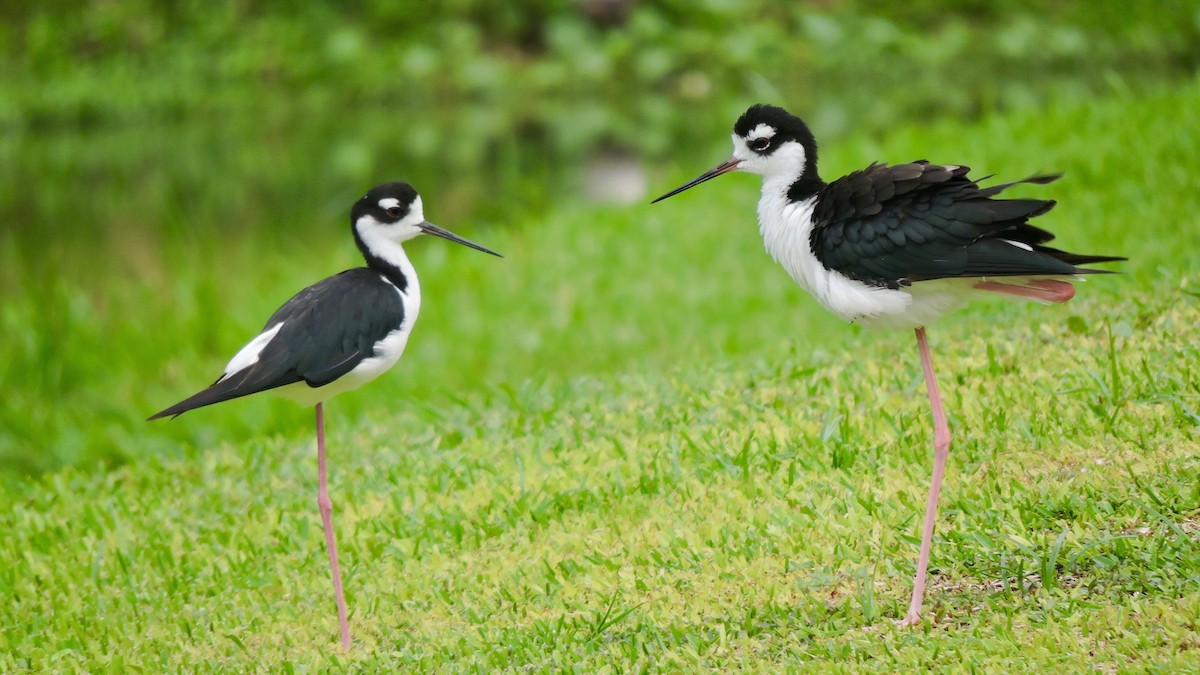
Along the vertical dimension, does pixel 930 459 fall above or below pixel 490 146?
below

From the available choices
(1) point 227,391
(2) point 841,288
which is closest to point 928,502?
(2) point 841,288

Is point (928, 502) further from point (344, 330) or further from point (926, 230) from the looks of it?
point (344, 330)

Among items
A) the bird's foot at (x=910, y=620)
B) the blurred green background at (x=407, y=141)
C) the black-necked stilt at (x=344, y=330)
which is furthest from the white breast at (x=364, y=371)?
the blurred green background at (x=407, y=141)

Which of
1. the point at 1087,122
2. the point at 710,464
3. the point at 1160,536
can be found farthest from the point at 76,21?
the point at 1160,536

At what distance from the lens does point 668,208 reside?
475 inches

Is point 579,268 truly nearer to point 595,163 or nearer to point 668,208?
point 668,208

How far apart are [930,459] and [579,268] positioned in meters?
5.85

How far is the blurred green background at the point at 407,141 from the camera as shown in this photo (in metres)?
9.51

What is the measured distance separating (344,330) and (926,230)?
2134 mm

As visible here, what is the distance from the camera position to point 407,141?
19.0 m

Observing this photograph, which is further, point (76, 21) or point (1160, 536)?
point (76, 21)

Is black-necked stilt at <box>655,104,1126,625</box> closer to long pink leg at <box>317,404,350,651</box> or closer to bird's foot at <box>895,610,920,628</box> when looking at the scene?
bird's foot at <box>895,610,920,628</box>

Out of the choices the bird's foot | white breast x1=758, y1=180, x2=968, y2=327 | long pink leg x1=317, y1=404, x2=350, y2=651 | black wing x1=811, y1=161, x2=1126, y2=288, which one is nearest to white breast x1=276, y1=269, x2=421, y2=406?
long pink leg x1=317, y1=404, x2=350, y2=651

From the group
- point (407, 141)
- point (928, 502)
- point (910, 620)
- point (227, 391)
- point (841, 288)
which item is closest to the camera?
point (910, 620)
